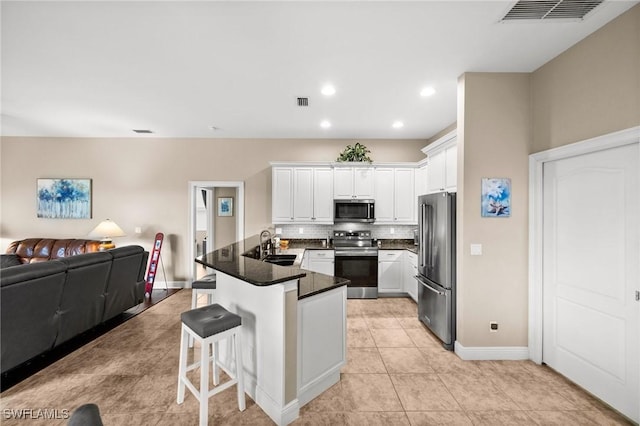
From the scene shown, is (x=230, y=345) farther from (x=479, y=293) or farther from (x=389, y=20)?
(x=389, y=20)

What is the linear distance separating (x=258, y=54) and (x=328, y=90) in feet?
3.19

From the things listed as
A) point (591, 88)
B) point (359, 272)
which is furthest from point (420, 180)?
point (591, 88)

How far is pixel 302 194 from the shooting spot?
495 cm

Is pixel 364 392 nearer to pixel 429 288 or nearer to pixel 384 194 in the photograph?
pixel 429 288

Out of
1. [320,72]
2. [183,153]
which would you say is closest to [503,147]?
[320,72]

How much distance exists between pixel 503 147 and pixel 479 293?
1.55 meters

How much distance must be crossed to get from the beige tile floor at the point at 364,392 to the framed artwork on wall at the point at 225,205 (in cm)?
363

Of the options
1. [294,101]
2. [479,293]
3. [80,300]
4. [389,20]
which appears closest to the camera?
[389,20]

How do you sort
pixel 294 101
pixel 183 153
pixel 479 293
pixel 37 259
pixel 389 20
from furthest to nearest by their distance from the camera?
pixel 183 153 → pixel 37 259 → pixel 294 101 → pixel 479 293 → pixel 389 20

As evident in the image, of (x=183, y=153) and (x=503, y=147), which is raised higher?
(x=183, y=153)

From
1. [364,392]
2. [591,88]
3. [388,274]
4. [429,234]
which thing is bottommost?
[364,392]

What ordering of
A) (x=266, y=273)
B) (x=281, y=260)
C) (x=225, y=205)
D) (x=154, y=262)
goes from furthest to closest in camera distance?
(x=225, y=205) < (x=154, y=262) < (x=281, y=260) < (x=266, y=273)

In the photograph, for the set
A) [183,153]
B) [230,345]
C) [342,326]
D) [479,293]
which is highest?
[183,153]

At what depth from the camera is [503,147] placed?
281 cm
